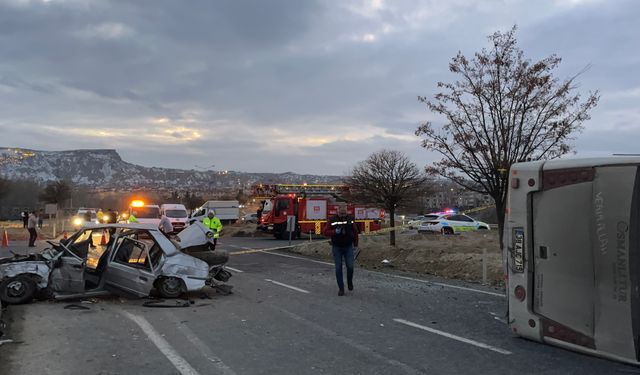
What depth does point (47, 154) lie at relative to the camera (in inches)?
6255

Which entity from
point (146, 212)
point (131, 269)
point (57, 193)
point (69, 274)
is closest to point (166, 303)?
point (131, 269)

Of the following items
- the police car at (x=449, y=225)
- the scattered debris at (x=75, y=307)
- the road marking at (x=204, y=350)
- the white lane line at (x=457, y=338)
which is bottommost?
the scattered debris at (x=75, y=307)

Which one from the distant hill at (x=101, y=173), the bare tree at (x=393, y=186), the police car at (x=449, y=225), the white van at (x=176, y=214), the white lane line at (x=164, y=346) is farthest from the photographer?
the distant hill at (x=101, y=173)

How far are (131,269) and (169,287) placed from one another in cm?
76

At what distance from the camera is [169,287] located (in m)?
9.42

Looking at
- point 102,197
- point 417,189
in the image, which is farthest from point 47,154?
point 417,189

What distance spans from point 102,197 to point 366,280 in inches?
5205

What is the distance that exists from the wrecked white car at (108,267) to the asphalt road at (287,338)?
1.06ft

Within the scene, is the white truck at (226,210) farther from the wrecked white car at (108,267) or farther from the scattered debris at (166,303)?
the scattered debris at (166,303)

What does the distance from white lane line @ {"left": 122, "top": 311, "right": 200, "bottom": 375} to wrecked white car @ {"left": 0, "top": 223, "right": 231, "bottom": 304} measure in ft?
3.68

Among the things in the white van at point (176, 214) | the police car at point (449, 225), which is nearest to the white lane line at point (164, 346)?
the white van at point (176, 214)

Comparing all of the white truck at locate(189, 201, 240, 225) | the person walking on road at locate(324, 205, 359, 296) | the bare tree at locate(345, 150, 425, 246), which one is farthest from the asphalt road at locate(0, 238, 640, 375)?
the white truck at locate(189, 201, 240, 225)

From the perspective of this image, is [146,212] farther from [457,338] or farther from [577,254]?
[577,254]

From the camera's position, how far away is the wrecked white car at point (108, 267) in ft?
29.6
